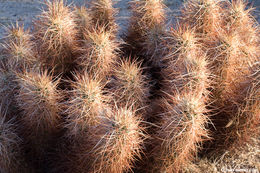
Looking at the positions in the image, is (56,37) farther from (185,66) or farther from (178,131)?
(178,131)

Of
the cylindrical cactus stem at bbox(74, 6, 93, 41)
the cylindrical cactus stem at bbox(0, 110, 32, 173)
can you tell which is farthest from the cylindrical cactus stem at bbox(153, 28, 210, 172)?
the cylindrical cactus stem at bbox(0, 110, 32, 173)

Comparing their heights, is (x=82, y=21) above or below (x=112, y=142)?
above

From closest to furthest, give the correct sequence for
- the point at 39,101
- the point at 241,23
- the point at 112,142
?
the point at 112,142 < the point at 39,101 < the point at 241,23

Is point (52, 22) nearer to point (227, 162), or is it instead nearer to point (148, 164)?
point (148, 164)

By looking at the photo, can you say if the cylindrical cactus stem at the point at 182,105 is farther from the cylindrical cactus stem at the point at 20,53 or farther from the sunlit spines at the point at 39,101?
the cylindrical cactus stem at the point at 20,53

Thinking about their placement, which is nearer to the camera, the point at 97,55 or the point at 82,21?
the point at 97,55

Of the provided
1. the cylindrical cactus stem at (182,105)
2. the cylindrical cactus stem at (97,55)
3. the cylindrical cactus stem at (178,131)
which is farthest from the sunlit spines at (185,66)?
the cylindrical cactus stem at (97,55)

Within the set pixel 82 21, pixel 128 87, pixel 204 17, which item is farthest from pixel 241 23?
pixel 82 21
